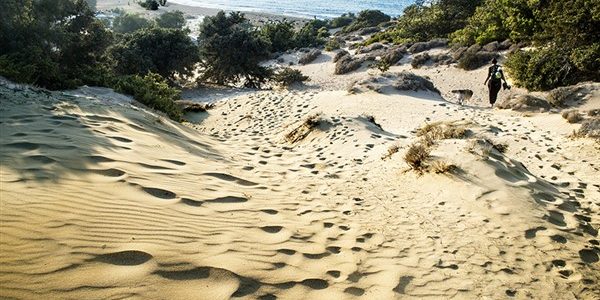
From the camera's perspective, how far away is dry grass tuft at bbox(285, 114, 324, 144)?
8.57m

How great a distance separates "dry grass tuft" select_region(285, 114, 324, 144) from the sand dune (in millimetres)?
971

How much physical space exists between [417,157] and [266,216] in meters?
2.72

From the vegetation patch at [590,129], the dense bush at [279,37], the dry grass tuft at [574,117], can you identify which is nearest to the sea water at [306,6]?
the dense bush at [279,37]

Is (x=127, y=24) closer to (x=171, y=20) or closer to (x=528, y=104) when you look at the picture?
(x=171, y=20)

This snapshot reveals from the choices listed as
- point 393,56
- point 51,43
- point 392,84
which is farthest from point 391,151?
point 393,56

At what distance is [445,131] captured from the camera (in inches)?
324

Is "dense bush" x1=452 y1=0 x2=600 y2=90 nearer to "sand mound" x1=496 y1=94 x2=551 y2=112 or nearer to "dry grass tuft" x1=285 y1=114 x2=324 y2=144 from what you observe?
"sand mound" x1=496 y1=94 x2=551 y2=112

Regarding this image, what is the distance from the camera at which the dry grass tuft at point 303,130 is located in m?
8.57

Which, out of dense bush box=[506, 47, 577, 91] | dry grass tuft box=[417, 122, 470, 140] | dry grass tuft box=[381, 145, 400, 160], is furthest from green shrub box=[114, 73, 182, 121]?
dense bush box=[506, 47, 577, 91]

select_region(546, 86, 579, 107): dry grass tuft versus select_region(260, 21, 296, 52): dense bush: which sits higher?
select_region(260, 21, 296, 52): dense bush

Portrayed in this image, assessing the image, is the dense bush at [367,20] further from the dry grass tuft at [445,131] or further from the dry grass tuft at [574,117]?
the dry grass tuft at [445,131]

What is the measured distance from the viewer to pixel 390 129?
32.6 ft

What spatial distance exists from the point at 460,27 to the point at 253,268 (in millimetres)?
27471

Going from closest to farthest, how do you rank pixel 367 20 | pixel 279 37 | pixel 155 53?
pixel 155 53, pixel 279 37, pixel 367 20
